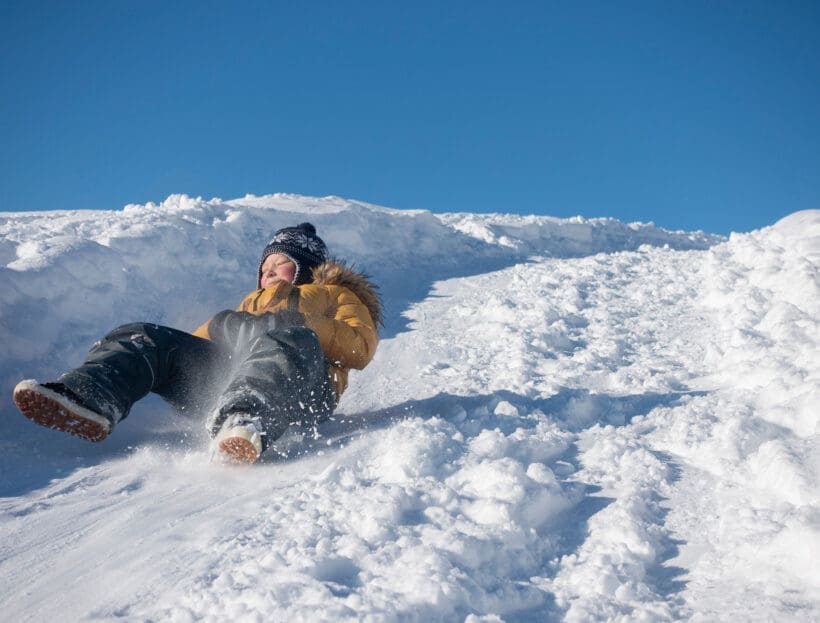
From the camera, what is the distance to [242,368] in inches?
86.5

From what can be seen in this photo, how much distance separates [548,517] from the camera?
5.54 feet

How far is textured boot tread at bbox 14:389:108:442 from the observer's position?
5.99ft

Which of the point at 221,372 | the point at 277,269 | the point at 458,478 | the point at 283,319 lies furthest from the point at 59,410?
the point at 277,269

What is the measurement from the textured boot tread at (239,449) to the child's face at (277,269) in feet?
5.07

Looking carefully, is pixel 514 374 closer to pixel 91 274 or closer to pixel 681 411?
pixel 681 411

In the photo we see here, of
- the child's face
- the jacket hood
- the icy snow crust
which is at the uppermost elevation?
the child's face

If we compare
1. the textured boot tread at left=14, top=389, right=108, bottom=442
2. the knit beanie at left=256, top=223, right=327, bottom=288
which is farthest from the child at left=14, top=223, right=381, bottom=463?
the knit beanie at left=256, top=223, right=327, bottom=288

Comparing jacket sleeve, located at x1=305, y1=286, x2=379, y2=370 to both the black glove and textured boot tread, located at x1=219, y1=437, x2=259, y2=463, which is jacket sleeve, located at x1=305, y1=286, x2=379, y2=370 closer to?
the black glove

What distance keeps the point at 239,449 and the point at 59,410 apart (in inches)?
22.8

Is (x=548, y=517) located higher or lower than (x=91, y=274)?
lower

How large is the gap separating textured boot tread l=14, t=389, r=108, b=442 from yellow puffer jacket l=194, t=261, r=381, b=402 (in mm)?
798

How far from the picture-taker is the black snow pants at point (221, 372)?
78.0 inches

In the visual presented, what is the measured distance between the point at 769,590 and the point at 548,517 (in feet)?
1.83

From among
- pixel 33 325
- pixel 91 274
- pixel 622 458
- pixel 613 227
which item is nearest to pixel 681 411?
pixel 622 458
